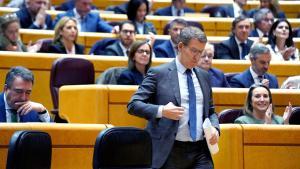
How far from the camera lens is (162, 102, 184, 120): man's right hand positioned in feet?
10.4

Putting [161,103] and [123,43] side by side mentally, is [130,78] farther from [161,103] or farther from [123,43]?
[161,103]

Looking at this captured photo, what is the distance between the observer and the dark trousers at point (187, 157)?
3279mm

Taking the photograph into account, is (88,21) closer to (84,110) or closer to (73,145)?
(84,110)

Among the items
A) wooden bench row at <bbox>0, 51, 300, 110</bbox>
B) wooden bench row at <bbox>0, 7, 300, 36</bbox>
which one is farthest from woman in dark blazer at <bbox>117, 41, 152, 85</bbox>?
wooden bench row at <bbox>0, 7, 300, 36</bbox>

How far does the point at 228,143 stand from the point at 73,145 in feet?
2.35

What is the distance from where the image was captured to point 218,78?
5066 mm

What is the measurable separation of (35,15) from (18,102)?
2.59 metres

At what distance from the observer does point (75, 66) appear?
4879 mm

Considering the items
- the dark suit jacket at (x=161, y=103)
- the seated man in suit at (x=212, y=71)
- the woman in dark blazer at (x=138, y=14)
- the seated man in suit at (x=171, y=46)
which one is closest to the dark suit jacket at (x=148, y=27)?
the woman in dark blazer at (x=138, y=14)

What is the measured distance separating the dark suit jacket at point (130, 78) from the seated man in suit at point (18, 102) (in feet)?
2.75

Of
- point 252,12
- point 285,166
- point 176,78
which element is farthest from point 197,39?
point 252,12

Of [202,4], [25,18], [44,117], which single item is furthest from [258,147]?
[202,4]

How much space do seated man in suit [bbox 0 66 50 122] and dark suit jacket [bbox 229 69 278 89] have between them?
1.55 meters

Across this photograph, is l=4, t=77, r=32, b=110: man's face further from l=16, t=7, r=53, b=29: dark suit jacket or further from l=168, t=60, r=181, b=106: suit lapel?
l=16, t=7, r=53, b=29: dark suit jacket
